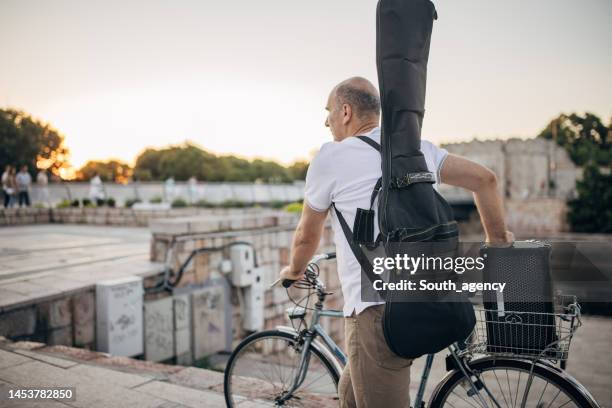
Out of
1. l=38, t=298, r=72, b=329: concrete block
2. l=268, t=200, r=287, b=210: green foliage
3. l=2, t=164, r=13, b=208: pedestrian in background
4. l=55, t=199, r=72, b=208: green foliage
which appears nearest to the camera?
l=38, t=298, r=72, b=329: concrete block

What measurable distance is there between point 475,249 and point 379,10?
1.06 meters

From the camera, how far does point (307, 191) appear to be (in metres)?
1.93

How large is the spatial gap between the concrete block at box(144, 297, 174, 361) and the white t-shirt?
17.2 ft

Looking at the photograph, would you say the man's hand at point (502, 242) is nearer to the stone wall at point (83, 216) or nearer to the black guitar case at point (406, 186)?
the black guitar case at point (406, 186)

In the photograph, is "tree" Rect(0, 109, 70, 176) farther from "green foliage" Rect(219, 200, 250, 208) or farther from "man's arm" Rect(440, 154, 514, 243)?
"man's arm" Rect(440, 154, 514, 243)

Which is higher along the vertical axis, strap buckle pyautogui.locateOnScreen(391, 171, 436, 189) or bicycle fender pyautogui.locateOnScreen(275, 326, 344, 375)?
strap buckle pyautogui.locateOnScreen(391, 171, 436, 189)

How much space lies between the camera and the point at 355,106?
1966mm

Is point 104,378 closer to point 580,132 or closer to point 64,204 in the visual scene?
point 64,204

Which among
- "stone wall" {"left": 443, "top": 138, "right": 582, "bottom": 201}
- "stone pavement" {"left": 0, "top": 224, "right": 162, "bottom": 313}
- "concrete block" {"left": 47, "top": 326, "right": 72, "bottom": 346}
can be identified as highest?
"stone wall" {"left": 443, "top": 138, "right": 582, "bottom": 201}

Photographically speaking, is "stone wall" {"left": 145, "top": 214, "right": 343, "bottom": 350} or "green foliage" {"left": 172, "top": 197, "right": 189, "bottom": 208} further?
"green foliage" {"left": 172, "top": 197, "right": 189, "bottom": 208}

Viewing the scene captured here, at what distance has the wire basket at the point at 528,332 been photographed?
1.93 m

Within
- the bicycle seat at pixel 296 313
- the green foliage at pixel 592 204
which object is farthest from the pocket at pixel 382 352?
the green foliage at pixel 592 204

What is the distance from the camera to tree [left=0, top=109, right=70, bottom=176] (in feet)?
155

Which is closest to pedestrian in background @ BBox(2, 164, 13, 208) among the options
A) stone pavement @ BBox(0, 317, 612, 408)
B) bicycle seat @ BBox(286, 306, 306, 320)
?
stone pavement @ BBox(0, 317, 612, 408)
